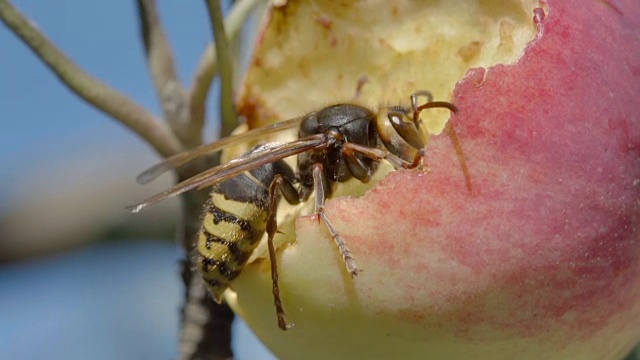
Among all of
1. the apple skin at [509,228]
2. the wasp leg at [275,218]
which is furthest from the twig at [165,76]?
the apple skin at [509,228]

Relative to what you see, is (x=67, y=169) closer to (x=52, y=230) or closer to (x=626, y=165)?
(x=52, y=230)

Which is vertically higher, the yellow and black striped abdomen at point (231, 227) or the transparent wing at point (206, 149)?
the transparent wing at point (206, 149)

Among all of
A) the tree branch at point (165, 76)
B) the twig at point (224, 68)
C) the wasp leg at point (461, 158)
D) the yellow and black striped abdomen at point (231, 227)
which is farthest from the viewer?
the tree branch at point (165, 76)

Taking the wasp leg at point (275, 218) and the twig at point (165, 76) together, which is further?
the twig at point (165, 76)

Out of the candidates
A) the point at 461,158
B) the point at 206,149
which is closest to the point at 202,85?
the point at 206,149

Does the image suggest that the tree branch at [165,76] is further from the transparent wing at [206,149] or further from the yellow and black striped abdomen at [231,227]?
the yellow and black striped abdomen at [231,227]

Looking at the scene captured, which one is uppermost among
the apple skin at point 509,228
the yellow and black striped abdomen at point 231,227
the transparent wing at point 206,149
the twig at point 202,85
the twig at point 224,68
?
the twig at point 202,85

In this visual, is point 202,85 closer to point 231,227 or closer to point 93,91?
point 93,91

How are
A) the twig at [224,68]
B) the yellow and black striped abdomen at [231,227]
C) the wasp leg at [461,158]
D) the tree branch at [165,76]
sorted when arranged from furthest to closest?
the tree branch at [165,76] < the twig at [224,68] < the yellow and black striped abdomen at [231,227] < the wasp leg at [461,158]
